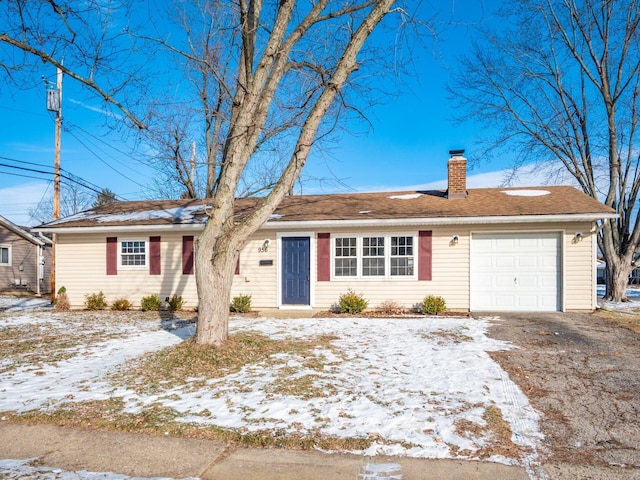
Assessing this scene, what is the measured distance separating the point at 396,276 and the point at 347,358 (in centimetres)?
560

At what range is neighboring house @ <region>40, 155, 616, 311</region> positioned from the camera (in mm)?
11469

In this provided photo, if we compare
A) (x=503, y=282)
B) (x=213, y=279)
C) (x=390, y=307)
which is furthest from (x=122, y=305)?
(x=503, y=282)

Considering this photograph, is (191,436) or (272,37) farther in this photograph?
(272,37)

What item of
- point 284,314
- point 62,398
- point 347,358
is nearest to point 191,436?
point 62,398

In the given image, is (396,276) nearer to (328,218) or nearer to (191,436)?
(328,218)

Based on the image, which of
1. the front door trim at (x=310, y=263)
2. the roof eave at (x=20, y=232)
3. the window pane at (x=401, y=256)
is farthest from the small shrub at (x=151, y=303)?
the roof eave at (x=20, y=232)

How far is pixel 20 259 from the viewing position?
2369 centimetres

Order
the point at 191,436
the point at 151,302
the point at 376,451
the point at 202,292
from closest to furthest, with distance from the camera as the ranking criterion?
the point at 376,451
the point at 191,436
the point at 202,292
the point at 151,302

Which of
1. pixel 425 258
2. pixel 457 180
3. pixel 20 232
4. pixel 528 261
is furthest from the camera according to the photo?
pixel 20 232

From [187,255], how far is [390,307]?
6.16 meters

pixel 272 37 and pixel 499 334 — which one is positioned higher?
pixel 272 37

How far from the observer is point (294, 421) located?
4.22 m

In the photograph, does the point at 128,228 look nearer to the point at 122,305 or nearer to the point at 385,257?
the point at 122,305

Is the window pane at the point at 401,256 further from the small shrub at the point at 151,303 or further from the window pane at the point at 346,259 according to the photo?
the small shrub at the point at 151,303
